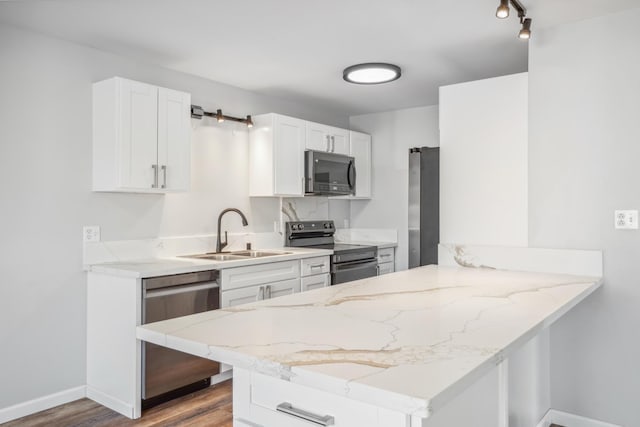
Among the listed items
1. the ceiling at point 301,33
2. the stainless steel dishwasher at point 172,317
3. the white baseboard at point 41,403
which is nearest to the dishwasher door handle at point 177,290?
the stainless steel dishwasher at point 172,317

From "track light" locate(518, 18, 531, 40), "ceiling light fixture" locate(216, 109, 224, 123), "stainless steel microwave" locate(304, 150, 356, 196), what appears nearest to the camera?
"track light" locate(518, 18, 531, 40)

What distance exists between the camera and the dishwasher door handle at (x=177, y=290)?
276cm

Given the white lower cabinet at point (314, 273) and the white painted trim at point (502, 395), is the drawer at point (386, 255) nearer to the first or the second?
the white lower cabinet at point (314, 273)

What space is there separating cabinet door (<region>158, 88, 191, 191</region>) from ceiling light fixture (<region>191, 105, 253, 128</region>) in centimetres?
28

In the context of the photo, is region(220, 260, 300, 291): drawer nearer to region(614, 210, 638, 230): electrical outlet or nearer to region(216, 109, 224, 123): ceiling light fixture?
region(216, 109, 224, 123): ceiling light fixture

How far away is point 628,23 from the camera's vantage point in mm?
2502

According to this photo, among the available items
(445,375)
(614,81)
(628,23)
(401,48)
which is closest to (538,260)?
(614,81)

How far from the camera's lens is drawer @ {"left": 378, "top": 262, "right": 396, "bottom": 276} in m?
4.80

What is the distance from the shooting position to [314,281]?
394 cm

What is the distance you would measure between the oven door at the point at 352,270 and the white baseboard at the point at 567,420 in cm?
195

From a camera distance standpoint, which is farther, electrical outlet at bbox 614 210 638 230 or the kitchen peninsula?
electrical outlet at bbox 614 210 638 230

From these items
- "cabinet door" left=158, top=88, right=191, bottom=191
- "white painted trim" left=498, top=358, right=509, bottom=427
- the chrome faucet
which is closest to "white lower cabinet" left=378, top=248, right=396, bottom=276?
the chrome faucet

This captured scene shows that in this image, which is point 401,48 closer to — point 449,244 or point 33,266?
point 449,244

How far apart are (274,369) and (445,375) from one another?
374 mm
